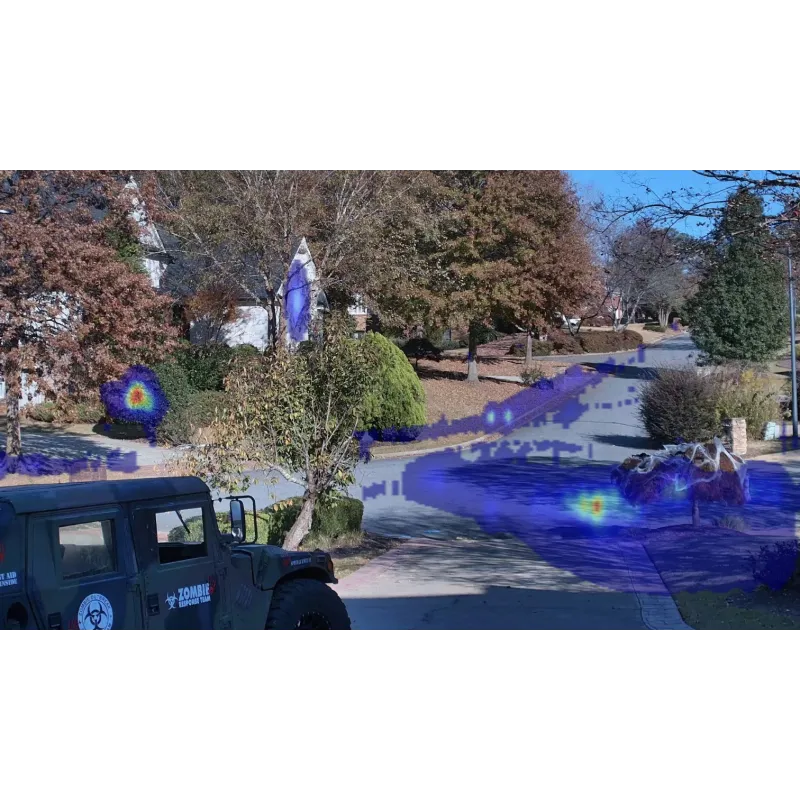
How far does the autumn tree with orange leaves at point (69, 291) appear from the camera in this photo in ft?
37.1

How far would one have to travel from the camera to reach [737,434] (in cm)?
1174

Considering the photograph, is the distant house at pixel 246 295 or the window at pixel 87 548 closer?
the window at pixel 87 548

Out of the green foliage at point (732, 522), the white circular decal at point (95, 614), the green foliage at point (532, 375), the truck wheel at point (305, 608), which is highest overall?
the green foliage at point (532, 375)

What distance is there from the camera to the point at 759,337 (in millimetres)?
12438

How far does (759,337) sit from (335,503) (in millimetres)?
5687

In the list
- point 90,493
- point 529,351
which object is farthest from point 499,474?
point 90,493

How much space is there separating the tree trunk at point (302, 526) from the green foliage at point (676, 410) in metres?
4.07

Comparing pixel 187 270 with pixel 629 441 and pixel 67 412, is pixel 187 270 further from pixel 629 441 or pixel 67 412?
pixel 629 441

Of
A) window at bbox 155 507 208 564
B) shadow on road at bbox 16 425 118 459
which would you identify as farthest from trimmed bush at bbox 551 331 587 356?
window at bbox 155 507 208 564

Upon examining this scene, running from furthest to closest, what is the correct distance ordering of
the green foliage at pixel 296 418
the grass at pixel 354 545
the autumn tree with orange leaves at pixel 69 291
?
the grass at pixel 354 545
the autumn tree with orange leaves at pixel 69 291
the green foliage at pixel 296 418

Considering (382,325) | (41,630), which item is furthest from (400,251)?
(41,630)

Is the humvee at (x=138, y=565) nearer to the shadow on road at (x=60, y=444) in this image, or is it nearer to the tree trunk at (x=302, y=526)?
the tree trunk at (x=302, y=526)

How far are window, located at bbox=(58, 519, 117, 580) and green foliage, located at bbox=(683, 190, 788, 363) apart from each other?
751 centimetres

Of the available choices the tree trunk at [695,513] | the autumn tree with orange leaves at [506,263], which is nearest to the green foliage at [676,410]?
the tree trunk at [695,513]
